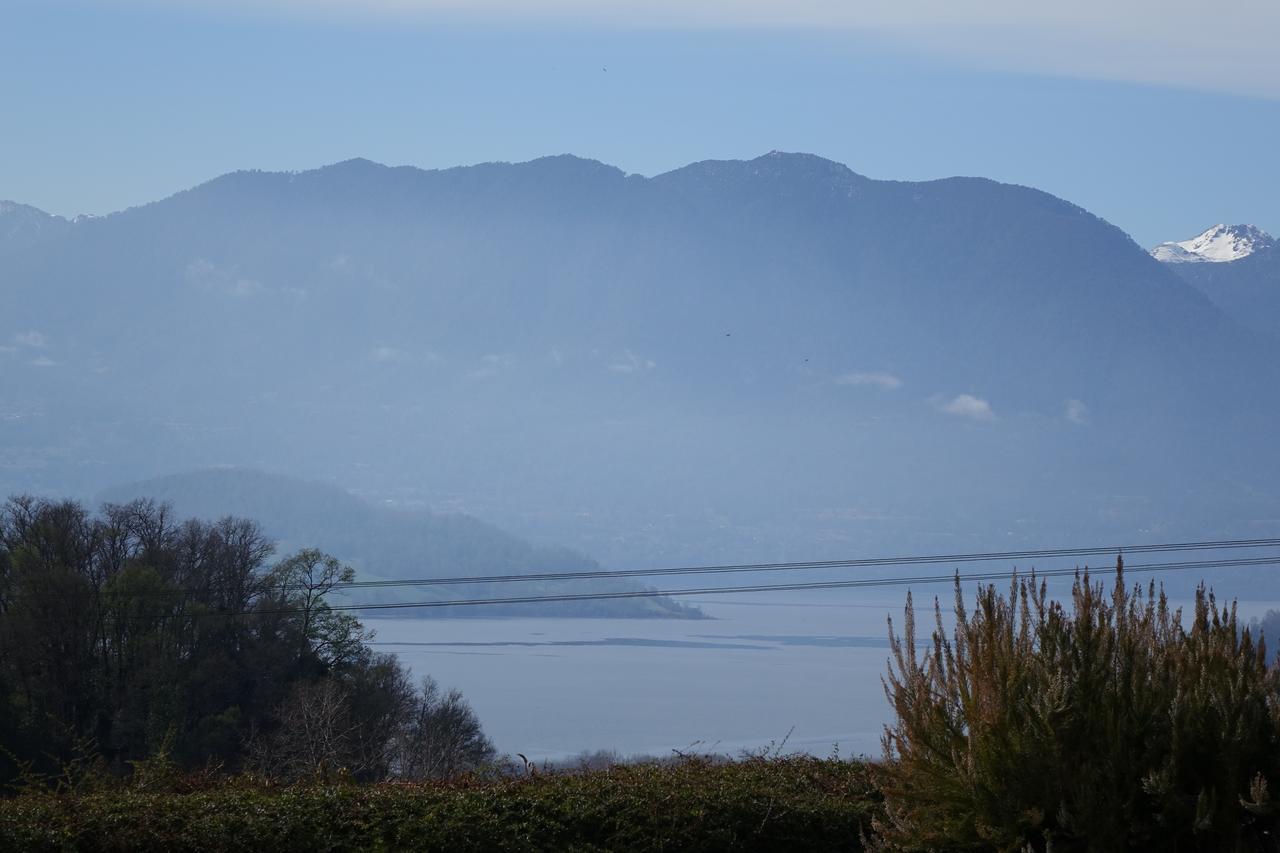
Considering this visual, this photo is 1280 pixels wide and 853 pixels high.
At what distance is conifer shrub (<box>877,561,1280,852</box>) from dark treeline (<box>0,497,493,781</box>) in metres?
26.7

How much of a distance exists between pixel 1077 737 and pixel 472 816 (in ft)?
11.9

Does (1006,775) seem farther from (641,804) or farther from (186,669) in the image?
(186,669)

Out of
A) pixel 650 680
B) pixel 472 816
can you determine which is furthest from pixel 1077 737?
pixel 650 680

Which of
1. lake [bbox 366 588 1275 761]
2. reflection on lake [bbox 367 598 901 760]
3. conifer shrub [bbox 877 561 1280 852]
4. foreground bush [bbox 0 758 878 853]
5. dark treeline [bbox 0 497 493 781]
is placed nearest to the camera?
conifer shrub [bbox 877 561 1280 852]

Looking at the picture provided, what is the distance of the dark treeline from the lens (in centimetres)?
3706

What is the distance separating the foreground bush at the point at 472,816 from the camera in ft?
26.2

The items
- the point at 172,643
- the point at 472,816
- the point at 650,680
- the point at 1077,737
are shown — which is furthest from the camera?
the point at 650,680

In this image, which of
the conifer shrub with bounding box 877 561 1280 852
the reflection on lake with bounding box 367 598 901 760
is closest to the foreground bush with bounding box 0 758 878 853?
the conifer shrub with bounding box 877 561 1280 852

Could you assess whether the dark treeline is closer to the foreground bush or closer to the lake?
the lake

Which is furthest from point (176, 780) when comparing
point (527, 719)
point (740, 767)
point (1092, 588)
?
point (527, 719)

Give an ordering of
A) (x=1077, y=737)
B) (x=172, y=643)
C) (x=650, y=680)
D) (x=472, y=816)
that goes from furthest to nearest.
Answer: (x=650, y=680) < (x=172, y=643) < (x=472, y=816) < (x=1077, y=737)

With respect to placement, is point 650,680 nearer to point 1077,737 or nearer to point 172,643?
point 172,643

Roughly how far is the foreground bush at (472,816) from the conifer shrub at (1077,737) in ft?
3.87

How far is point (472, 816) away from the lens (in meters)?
8.49
